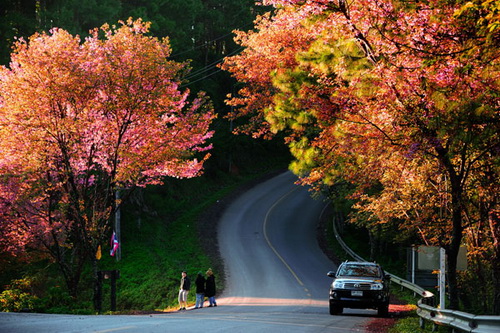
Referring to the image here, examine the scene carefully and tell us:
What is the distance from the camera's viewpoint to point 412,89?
37.4 feet

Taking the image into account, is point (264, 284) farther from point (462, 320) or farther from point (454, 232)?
point (462, 320)

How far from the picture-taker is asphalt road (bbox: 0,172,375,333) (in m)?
12.9

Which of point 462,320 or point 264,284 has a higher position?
point 462,320

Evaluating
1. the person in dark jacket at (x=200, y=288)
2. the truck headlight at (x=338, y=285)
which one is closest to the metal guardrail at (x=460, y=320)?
the truck headlight at (x=338, y=285)

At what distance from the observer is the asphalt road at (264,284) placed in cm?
1286

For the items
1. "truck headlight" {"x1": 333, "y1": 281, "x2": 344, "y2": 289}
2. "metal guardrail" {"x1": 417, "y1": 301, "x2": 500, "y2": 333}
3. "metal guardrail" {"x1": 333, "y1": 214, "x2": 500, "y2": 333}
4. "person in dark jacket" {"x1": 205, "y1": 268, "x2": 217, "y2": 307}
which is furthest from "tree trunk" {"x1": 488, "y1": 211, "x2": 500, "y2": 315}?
"person in dark jacket" {"x1": 205, "y1": 268, "x2": 217, "y2": 307}

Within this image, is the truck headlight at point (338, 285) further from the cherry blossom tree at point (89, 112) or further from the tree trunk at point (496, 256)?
the cherry blossom tree at point (89, 112)

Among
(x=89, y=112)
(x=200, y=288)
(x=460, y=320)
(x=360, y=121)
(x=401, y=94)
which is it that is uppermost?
(x=89, y=112)

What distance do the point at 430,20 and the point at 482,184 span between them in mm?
6842

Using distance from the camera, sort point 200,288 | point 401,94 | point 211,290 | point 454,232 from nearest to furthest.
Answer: point 401,94 < point 454,232 < point 200,288 < point 211,290

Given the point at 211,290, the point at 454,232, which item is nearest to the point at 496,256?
the point at 454,232

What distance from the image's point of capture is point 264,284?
3062 centimetres

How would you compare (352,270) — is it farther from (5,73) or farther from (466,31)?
(5,73)

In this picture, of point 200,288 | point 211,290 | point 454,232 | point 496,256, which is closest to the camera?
point 454,232
